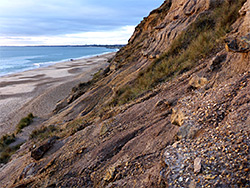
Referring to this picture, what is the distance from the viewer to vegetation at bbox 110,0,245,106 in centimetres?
788

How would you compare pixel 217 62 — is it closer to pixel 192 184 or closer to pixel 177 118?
pixel 177 118

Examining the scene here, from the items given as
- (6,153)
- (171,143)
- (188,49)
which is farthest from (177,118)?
(6,153)

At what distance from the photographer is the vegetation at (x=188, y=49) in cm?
788

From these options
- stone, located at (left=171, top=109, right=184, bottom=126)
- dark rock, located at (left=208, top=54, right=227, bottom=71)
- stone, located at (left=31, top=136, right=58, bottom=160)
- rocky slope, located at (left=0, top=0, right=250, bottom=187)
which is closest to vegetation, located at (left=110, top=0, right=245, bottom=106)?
rocky slope, located at (left=0, top=0, right=250, bottom=187)

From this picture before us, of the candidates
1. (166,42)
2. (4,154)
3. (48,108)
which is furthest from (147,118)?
(48,108)

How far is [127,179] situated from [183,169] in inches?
57.6

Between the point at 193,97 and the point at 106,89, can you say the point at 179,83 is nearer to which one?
the point at 193,97

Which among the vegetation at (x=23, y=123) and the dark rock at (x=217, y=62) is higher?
the dark rock at (x=217, y=62)

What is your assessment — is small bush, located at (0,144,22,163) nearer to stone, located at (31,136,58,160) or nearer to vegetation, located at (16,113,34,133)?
vegetation, located at (16,113,34,133)

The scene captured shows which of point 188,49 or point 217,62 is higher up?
point 188,49

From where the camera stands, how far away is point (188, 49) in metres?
9.02

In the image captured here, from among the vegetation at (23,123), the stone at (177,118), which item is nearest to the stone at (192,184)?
the stone at (177,118)

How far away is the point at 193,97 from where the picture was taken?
5.28 m

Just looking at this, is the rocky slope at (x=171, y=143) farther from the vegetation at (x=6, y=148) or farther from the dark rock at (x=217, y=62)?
the vegetation at (x=6, y=148)
